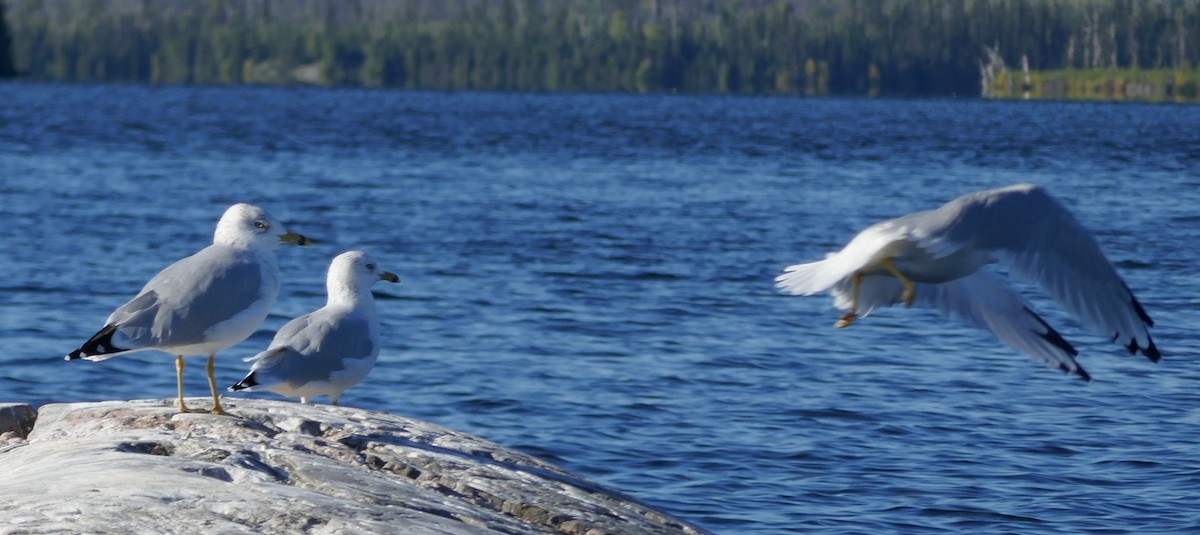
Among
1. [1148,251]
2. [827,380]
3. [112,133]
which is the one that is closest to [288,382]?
[827,380]

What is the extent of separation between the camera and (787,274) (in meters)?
7.21

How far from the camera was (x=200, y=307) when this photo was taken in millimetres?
6961

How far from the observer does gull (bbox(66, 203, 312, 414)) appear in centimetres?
686

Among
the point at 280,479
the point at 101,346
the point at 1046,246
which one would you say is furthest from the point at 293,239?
the point at 1046,246

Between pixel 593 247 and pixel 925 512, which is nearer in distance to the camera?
pixel 925 512

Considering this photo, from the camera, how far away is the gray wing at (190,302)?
690 centimetres

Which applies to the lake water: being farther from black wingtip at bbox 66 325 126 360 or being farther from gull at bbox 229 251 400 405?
black wingtip at bbox 66 325 126 360

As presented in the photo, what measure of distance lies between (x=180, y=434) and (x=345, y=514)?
4.24 feet

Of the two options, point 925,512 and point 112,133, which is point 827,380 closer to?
point 925,512

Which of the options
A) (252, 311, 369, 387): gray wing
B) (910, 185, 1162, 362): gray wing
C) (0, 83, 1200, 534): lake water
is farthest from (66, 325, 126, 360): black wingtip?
(0, 83, 1200, 534): lake water

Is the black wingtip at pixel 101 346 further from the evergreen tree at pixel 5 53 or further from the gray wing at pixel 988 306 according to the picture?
the evergreen tree at pixel 5 53

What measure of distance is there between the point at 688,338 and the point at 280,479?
9980mm

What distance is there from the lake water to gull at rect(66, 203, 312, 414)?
3.43m

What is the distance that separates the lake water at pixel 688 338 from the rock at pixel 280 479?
2.79m
